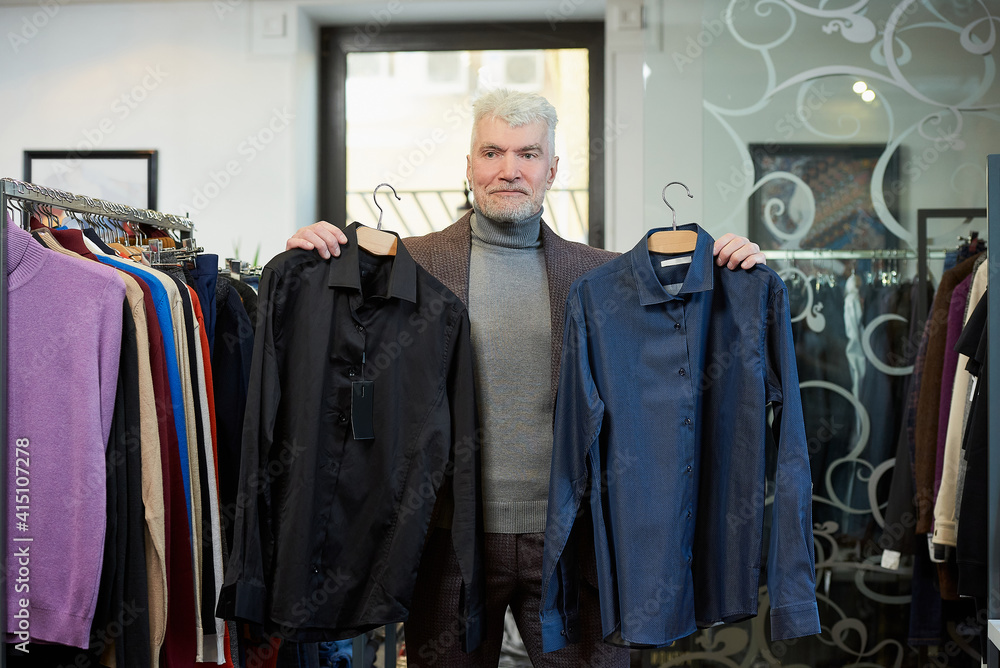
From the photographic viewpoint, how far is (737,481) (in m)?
1.49

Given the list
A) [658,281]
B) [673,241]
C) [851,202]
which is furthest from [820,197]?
[658,281]

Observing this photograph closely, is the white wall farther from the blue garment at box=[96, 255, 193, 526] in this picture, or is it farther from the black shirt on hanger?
the black shirt on hanger

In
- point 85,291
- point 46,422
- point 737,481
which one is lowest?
point 737,481

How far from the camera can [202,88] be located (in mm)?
3375

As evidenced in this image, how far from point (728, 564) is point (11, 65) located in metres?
3.75

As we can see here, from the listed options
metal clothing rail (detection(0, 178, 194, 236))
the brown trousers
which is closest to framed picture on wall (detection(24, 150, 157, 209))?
metal clothing rail (detection(0, 178, 194, 236))

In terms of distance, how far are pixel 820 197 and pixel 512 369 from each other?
1.55m

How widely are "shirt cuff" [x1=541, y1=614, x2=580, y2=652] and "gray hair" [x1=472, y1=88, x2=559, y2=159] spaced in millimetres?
993

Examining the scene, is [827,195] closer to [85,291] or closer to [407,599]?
[407,599]

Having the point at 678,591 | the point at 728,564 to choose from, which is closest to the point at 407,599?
the point at 678,591

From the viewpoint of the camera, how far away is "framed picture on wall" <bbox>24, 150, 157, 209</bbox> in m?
3.41

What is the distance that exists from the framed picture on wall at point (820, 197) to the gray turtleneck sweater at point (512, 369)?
124 centimetres

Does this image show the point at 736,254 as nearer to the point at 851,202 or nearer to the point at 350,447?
the point at 350,447

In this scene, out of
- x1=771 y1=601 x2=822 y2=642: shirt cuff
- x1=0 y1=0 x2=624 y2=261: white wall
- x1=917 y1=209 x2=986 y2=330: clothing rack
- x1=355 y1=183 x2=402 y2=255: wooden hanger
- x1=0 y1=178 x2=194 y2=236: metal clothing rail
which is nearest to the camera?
x1=771 y1=601 x2=822 y2=642: shirt cuff
